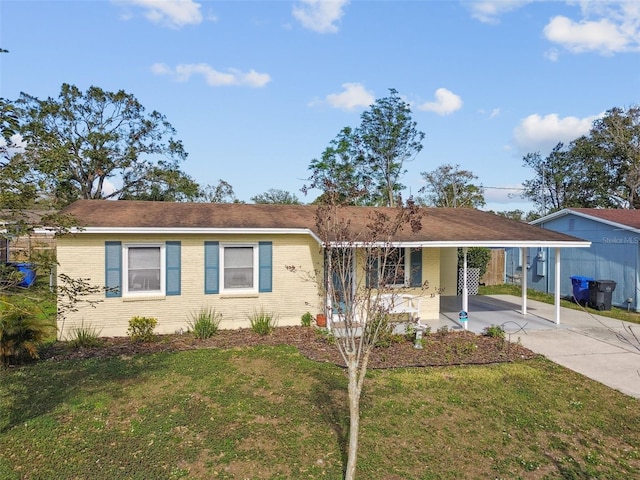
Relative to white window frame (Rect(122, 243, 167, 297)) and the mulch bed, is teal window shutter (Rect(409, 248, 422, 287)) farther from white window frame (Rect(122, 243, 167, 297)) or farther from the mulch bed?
white window frame (Rect(122, 243, 167, 297))

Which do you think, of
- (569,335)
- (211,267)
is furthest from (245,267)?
(569,335)

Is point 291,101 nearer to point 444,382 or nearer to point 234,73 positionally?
point 234,73

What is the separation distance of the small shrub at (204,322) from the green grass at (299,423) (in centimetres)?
209

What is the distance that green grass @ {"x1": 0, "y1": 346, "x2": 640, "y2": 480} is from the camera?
4.71 meters

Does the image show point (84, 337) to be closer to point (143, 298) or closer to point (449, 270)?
point (143, 298)

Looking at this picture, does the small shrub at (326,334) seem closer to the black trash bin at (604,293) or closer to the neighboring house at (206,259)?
the neighboring house at (206,259)

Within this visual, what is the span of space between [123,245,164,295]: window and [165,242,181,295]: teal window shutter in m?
0.15

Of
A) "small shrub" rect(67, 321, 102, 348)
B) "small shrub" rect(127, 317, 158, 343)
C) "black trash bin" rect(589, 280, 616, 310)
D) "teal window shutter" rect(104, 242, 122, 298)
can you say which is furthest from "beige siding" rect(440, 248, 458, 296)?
"small shrub" rect(67, 321, 102, 348)

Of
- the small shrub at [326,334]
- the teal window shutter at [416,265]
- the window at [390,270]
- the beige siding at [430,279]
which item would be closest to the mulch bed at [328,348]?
the small shrub at [326,334]

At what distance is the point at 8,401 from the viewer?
6.22m

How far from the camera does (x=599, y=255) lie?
15867 millimetres

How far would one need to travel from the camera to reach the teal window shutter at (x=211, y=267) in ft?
36.0

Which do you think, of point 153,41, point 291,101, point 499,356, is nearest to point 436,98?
point 291,101

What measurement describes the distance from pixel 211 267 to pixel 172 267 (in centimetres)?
97
